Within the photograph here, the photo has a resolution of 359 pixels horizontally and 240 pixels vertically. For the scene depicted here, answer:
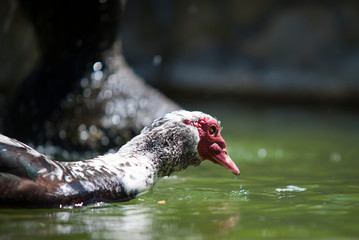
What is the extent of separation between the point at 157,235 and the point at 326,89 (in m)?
10.0

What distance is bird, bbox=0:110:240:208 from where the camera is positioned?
339cm

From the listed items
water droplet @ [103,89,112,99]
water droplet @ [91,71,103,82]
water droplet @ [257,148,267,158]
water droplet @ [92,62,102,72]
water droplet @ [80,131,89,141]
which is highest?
water droplet @ [92,62,102,72]

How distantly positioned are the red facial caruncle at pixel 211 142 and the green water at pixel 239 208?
9.5 inches

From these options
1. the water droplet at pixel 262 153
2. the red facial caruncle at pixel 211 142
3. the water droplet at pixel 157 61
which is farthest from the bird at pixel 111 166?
the water droplet at pixel 157 61

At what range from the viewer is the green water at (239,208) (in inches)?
117

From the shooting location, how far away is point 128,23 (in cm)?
Answer: 1447

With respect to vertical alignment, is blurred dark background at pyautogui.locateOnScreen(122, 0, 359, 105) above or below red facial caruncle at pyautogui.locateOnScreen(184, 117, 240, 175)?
above

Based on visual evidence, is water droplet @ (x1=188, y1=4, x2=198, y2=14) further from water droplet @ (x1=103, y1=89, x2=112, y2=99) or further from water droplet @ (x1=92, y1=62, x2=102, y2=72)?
water droplet @ (x1=103, y1=89, x2=112, y2=99)

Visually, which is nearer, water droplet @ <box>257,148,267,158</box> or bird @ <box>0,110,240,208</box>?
bird @ <box>0,110,240,208</box>

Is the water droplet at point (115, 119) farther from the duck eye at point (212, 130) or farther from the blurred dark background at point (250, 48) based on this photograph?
the blurred dark background at point (250, 48)

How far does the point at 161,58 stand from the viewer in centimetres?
1419

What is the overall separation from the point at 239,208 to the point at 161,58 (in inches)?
425

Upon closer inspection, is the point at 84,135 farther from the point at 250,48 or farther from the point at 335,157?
the point at 250,48

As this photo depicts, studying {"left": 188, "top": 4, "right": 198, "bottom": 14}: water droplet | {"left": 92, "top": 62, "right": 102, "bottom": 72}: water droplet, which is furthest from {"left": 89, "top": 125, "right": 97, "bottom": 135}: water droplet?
{"left": 188, "top": 4, "right": 198, "bottom": 14}: water droplet
